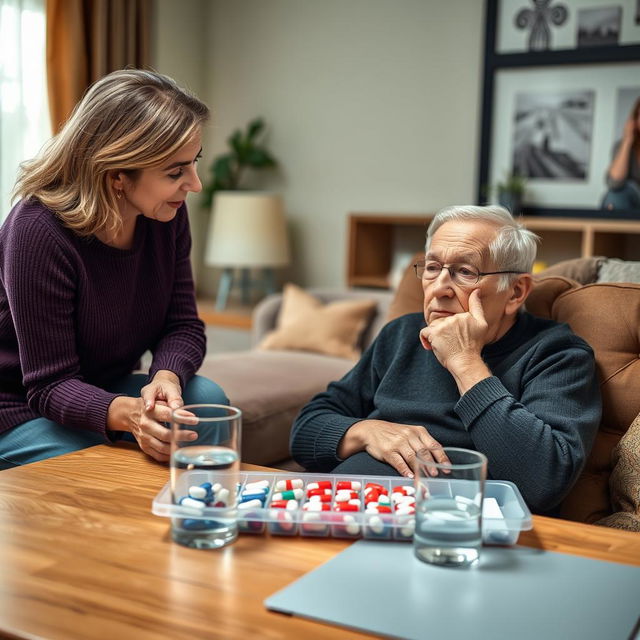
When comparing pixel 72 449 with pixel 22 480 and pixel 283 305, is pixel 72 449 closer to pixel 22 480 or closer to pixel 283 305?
pixel 22 480

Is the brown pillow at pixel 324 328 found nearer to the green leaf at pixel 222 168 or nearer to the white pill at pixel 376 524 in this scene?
the green leaf at pixel 222 168

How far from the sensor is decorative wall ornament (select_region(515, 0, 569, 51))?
400 cm

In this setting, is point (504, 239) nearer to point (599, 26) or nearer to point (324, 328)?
point (324, 328)

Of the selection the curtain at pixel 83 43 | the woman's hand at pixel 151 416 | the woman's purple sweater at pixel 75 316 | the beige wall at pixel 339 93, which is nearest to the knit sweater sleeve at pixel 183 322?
the woman's purple sweater at pixel 75 316

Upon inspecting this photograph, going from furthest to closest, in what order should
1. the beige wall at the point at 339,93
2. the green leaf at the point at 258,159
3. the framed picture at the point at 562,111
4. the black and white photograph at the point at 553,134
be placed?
the green leaf at the point at 258,159 < the beige wall at the point at 339,93 < the black and white photograph at the point at 553,134 < the framed picture at the point at 562,111

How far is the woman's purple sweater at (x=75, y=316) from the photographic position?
65.2 inches

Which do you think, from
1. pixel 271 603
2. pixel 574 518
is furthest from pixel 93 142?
pixel 574 518

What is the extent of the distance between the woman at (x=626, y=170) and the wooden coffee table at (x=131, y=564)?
302 centimetres

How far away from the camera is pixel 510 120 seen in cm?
420

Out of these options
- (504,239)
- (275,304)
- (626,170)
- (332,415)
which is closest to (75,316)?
(332,415)

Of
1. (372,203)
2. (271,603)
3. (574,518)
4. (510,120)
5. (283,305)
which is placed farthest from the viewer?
(372,203)

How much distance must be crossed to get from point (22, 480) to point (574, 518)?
1023mm

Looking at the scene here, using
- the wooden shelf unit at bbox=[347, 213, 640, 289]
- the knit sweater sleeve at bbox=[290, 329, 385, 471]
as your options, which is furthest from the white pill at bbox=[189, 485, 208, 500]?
the wooden shelf unit at bbox=[347, 213, 640, 289]

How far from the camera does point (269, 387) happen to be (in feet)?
9.50
